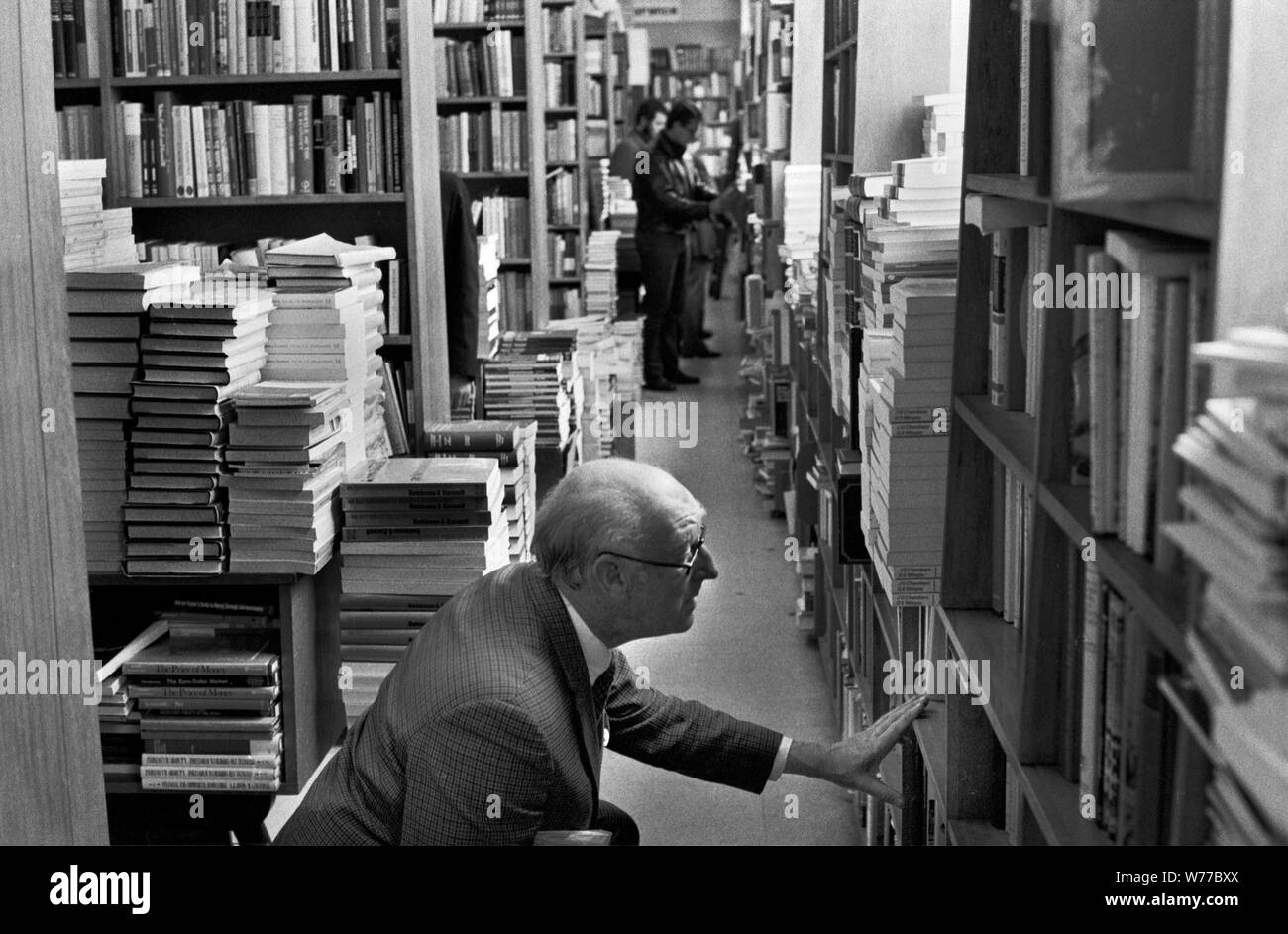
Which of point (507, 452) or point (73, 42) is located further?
point (73, 42)

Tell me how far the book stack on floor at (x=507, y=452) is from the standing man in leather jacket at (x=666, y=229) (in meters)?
5.70

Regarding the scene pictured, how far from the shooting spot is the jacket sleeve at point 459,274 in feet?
15.9

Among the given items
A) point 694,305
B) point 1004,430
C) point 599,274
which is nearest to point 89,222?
point 1004,430

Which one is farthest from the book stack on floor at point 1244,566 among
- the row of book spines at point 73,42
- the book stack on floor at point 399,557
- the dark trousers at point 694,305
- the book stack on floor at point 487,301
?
the dark trousers at point 694,305

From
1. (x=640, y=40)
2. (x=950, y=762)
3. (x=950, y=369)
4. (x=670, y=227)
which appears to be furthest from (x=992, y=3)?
(x=640, y=40)

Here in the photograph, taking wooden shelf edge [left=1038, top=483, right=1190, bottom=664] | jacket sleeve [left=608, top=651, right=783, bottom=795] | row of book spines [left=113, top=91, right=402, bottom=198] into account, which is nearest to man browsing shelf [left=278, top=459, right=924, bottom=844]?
jacket sleeve [left=608, top=651, right=783, bottom=795]

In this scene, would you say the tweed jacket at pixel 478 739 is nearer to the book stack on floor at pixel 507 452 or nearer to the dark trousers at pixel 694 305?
the book stack on floor at pixel 507 452

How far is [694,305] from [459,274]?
7.02 m

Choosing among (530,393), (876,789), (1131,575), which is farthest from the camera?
(530,393)

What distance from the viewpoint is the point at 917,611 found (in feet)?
8.58

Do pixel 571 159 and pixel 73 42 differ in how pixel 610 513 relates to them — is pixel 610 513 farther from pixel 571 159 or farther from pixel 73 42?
pixel 571 159

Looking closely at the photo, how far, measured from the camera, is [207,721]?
10.3 ft

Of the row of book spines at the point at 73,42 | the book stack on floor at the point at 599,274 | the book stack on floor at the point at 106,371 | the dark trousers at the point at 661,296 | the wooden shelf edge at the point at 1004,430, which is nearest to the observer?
the wooden shelf edge at the point at 1004,430

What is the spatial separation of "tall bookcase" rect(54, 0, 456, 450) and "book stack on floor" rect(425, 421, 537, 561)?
141 mm
